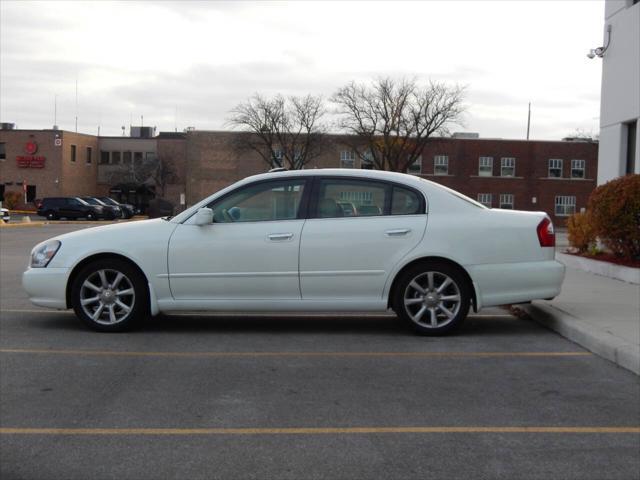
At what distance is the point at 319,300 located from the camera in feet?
27.0

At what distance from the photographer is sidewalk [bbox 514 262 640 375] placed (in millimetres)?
7277

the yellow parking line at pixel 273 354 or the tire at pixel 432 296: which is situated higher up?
the tire at pixel 432 296

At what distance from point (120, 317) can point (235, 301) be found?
1229mm

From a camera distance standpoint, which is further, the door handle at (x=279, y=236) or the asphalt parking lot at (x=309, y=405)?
the door handle at (x=279, y=236)

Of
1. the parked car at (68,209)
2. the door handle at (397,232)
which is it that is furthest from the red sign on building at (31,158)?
the door handle at (397,232)

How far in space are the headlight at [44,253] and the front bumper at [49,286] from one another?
0.08m

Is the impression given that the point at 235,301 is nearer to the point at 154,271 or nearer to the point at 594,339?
the point at 154,271

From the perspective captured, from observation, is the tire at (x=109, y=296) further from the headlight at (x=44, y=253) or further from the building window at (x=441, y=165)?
the building window at (x=441, y=165)

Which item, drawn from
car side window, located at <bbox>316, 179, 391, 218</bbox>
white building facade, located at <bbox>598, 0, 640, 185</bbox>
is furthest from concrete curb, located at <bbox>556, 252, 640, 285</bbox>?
car side window, located at <bbox>316, 179, 391, 218</bbox>

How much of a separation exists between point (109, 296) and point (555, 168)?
63.3 m

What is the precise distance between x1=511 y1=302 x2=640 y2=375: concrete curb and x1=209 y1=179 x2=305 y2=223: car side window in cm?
315

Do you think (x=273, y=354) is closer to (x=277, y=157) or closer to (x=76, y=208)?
(x=76, y=208)

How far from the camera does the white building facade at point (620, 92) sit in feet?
53.8

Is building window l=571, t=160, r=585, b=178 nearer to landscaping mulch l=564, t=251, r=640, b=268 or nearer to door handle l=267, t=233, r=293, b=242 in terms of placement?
landscaping mulch l=564, t=251, r=640, b=268
